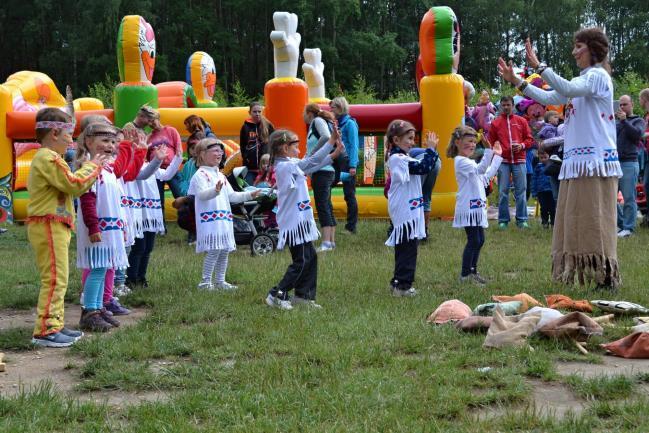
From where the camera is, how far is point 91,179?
552cm

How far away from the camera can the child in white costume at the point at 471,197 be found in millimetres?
7723

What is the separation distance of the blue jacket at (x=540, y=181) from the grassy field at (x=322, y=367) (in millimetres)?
3890

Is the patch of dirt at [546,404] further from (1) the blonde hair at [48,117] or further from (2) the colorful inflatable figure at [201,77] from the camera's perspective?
(2) the colorful inflatable figure at [201,77]

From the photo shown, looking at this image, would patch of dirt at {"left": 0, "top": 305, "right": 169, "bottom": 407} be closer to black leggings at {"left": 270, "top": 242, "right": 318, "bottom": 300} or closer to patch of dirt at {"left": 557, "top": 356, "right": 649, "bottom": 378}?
black leggings at {"left": 270, "top": 242, "right": 318, "bottom": 300}

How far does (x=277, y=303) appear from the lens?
6.68 meters

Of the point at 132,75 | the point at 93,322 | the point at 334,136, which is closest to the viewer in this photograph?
the point at 93,322

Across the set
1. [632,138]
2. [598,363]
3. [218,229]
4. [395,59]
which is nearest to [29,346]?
[218,229]

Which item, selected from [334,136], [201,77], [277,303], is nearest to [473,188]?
[334,136]

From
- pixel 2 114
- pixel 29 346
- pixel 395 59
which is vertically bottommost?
pixel 29 346

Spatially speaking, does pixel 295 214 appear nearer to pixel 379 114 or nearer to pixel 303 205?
pixel 303 205

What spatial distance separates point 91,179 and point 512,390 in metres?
3.10

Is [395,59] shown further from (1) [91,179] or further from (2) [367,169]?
(1) [91,179]

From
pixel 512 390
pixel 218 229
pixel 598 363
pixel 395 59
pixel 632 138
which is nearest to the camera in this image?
pixel 512 390

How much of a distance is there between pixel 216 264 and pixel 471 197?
2.51 m
